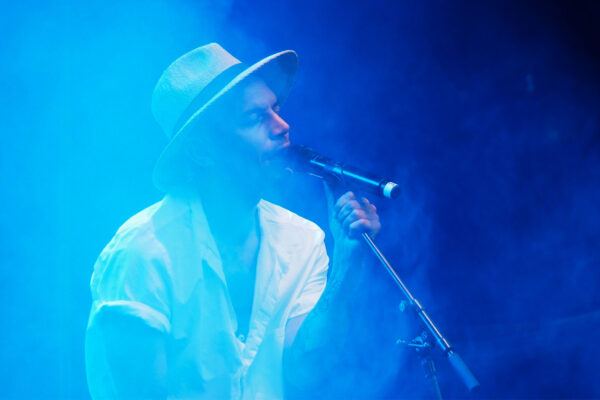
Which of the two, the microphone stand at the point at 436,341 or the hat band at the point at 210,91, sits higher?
the hat band at the point at 210,91

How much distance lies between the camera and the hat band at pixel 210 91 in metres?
1.96

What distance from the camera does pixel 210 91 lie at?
6.44ft

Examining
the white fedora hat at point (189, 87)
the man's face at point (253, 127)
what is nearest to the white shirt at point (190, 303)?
the white fedora hat at point (189, 87)

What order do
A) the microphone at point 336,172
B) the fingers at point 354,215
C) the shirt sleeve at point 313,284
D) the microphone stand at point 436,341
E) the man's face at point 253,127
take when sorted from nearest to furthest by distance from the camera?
the microphone stand at point 436,341 < the microphone at point 336,172 < the fingers at point 354,215 < the man's face at point 253,127 < the shirt sleeve at point 313,284

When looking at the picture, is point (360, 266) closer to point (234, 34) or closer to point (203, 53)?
point (203, 53)

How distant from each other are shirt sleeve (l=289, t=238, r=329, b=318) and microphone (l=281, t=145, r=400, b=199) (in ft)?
2.06

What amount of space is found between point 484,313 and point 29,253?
88.5 inches

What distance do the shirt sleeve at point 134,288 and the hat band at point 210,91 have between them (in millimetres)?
566

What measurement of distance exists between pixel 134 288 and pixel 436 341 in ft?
3.41

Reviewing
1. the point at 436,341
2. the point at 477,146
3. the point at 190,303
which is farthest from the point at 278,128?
the point at 477,146

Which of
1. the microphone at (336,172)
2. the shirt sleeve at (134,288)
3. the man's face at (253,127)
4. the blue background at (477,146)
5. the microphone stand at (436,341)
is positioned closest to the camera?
the microphone stand at (436,341)

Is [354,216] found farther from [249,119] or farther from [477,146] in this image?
[477,146]

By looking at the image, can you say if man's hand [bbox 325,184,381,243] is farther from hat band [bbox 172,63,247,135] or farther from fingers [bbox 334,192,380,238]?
hat band [bbox 172,63,247,135]

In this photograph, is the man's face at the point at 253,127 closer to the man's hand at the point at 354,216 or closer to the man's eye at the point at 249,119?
the man's eye at the point at 249,119
